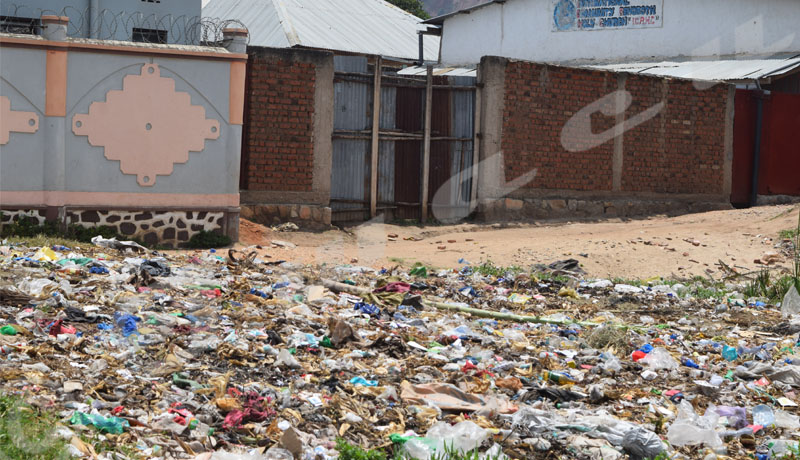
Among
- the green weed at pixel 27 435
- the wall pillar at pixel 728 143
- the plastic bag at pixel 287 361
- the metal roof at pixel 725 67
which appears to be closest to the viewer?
the green weed at pixel 27 435

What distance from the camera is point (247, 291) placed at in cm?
721

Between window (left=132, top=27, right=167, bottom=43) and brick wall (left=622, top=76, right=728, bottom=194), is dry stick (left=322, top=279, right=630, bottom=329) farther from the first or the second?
brick wall (left=622, top=76, right=728, bottom=194)

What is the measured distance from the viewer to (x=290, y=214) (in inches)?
437

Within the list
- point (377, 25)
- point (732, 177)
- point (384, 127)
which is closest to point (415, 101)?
point (384, 127)

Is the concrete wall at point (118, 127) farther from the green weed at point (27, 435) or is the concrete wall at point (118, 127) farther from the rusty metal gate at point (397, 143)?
the green weed at point (27, 435)

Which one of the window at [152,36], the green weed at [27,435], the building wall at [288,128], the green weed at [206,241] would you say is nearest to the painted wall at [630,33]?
the window at [152,36]

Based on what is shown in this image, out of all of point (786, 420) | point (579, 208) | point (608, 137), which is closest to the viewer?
point (786, 420)

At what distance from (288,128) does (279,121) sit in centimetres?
15

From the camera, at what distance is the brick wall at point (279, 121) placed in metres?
10.8

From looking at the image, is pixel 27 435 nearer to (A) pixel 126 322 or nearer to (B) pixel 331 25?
(A) pixel 126 322

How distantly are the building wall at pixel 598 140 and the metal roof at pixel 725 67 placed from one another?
3.58ft

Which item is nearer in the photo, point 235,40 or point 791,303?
point 791,303

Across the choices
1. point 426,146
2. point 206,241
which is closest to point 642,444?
point 206,241

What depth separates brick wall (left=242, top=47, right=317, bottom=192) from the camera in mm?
10820
